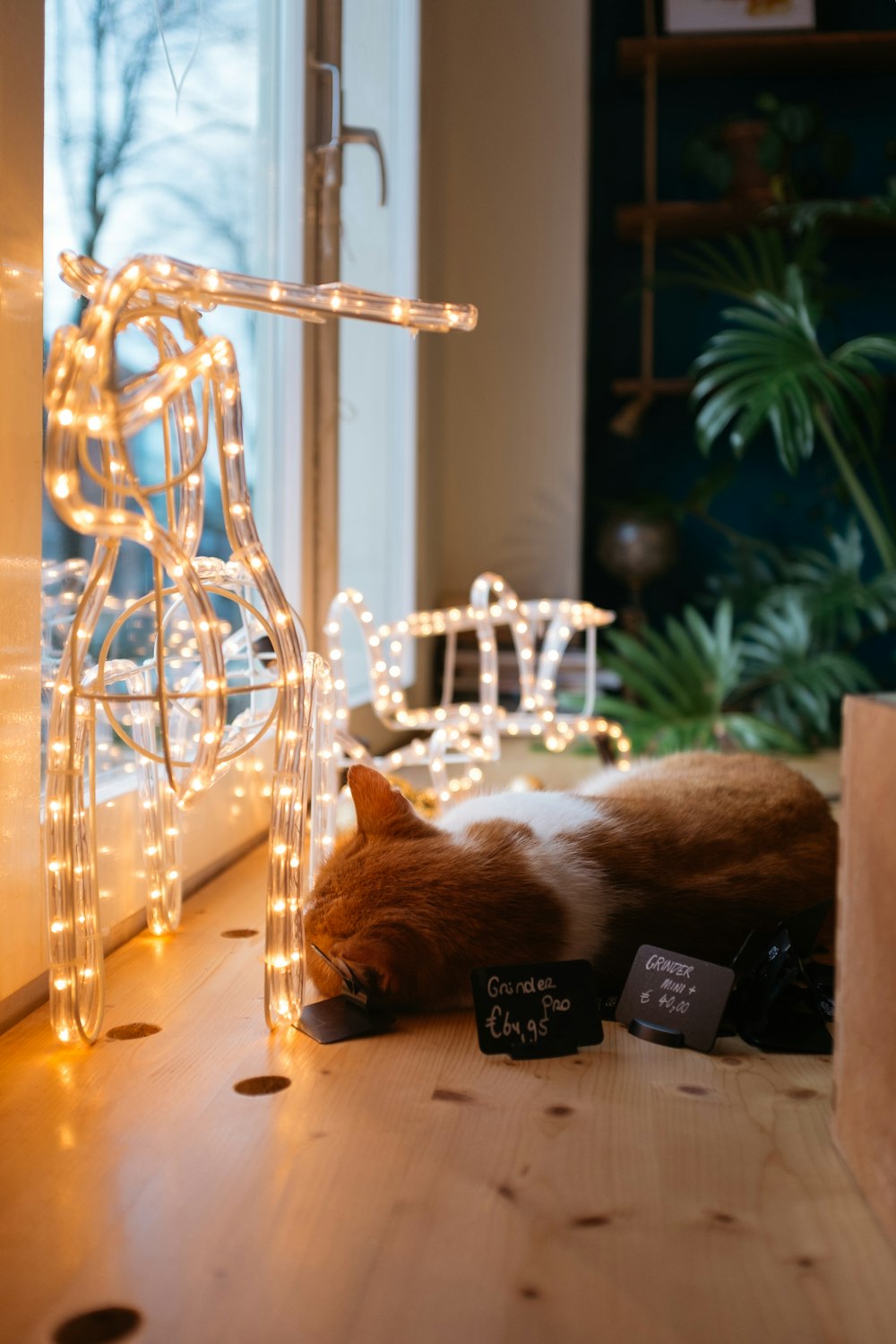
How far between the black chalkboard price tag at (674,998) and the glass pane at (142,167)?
2.52ft

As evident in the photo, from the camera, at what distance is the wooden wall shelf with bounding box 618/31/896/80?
3.89 m

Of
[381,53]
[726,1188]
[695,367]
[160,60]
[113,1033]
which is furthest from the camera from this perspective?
[695,367]

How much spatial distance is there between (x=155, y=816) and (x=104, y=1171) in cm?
57

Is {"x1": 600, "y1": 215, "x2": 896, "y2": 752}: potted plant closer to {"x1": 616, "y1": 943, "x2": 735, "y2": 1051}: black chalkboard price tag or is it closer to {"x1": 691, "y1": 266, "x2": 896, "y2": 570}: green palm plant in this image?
{"x1": 691, "y1": 266, "x2": 896, "y2": 570}: green palm plant

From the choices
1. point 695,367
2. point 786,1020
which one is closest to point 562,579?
point 695,367

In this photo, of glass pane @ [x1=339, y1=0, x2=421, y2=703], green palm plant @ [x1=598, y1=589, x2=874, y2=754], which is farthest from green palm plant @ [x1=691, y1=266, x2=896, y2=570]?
glass pane @ [x1=339, y1=0, x2=421, y2=703]

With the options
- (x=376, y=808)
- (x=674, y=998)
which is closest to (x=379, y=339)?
(x=376, y=808)

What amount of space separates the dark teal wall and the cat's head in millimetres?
3051

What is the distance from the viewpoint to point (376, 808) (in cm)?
127

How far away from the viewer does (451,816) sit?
1.46 m

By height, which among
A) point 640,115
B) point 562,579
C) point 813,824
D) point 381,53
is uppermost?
point 640,115

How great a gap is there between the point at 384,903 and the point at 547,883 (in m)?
0.18

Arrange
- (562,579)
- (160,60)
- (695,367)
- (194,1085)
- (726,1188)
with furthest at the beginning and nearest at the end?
(562,579) < (695,367) < (160,60) < (194,1085) < (726,1188)

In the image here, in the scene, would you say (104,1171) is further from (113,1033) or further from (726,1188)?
(726,1188)
